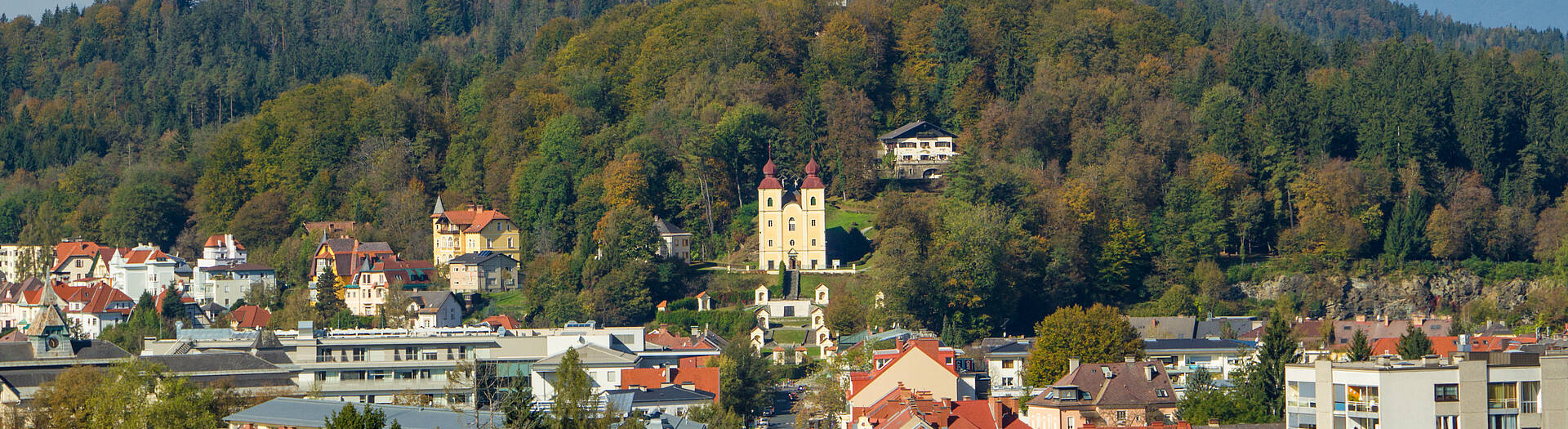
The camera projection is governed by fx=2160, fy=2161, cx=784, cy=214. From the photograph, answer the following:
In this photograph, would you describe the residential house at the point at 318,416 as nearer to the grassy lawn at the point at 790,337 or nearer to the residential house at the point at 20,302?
the grassy lawn at the point at 790,337

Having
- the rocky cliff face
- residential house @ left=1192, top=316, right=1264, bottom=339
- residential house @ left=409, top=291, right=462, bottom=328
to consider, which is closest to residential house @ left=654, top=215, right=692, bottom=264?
residential house @ left=409, top=291, right=462, bottom=328

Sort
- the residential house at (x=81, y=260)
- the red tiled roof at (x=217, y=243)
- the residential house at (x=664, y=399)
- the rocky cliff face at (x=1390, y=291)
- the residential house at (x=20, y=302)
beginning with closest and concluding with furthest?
the residential house at (x=664, y=399) < the rocky cliff face at (x=1390, y=291) < the residential house at (x=20, y=302) < the red tiled roof at (x=217, y=243) < the residential house at (x=81, y=260)

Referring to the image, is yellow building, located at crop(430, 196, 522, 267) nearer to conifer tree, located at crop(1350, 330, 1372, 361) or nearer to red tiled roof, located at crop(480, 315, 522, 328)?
red tiled roof, located at crop(480, 315, 522, 328)

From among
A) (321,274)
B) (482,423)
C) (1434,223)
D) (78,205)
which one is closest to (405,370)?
(482,423)

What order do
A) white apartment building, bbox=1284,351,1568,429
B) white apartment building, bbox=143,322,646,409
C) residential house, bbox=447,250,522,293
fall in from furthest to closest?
residential house, bbox=447,250,522,293 → white apartment building, bbox=143,322,646,409 → white apartment building, bbox=1284,351,1568,429

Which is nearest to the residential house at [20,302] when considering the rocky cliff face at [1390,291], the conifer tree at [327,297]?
the conifer tree at [327,297]

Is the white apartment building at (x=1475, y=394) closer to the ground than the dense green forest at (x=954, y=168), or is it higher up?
closer to the ground
